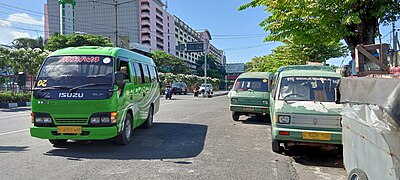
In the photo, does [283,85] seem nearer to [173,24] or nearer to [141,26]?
[141,26]

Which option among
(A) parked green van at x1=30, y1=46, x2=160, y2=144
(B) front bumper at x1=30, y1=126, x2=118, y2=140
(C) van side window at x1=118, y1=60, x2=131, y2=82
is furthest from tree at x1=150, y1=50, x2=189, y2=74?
(B) front bumper at x1=30, y1=126, x2=118, y2=140

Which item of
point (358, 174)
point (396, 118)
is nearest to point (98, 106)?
point (358, 174)

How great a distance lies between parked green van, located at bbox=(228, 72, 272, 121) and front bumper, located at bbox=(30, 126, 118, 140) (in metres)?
5.75

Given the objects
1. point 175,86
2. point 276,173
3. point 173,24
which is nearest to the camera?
point 276,173

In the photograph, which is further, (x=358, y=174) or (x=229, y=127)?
(x=229, y=127)

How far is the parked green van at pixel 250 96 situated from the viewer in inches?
426

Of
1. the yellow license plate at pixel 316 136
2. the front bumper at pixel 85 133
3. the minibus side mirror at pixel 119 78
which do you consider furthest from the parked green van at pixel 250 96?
the front bumper at pixel 85 133

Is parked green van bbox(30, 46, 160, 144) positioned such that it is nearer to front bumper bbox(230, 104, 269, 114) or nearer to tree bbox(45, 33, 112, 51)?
front bumper bbox(230, 104, 269, 114)

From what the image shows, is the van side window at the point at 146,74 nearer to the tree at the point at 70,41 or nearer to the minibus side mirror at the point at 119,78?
the minibus side mirror at the point at 119,78

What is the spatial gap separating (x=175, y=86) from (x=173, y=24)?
82155 millimetres

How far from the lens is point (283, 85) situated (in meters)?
6.92

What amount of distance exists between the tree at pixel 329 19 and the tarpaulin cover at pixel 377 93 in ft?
15.8

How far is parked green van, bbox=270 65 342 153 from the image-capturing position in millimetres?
5699

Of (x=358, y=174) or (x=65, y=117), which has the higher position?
(x=65, y=117)
